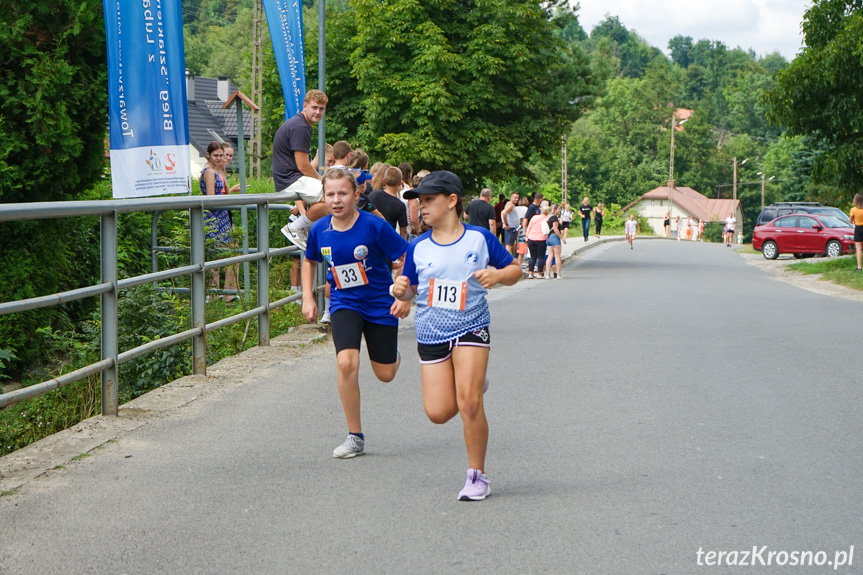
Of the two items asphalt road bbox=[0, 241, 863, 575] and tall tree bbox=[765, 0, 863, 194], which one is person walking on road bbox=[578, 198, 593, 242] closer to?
tall tree bbox=[765, 0, 863, 194]

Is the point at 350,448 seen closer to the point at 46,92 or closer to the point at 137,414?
the point at 137,414

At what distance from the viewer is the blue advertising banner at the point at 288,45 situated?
14.2m

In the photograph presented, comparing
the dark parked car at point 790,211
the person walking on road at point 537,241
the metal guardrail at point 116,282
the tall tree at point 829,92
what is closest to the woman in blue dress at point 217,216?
the metal guardrail at point 116,282

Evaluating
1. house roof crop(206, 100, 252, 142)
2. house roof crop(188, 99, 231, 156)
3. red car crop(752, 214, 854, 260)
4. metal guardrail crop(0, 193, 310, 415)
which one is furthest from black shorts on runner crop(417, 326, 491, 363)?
house roof crop(206, 100, 252, 142)

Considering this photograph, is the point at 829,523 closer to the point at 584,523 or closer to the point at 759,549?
the point at 759,549

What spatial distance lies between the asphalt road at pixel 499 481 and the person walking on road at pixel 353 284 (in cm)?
44

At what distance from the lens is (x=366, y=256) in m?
6.36

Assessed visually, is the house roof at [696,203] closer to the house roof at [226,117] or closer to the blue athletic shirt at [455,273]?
the house roof at [226,117]

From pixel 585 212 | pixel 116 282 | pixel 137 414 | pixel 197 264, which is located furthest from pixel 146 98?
pixel 585 212

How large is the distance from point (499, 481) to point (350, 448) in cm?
96

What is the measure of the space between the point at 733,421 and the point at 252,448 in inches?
124

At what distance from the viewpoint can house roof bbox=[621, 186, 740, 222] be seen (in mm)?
113938

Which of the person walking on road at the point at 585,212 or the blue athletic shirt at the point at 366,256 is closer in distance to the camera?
the blue athletic shirt at the point at 366,256

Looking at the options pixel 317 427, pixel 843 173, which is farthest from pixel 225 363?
pixel 843 173
